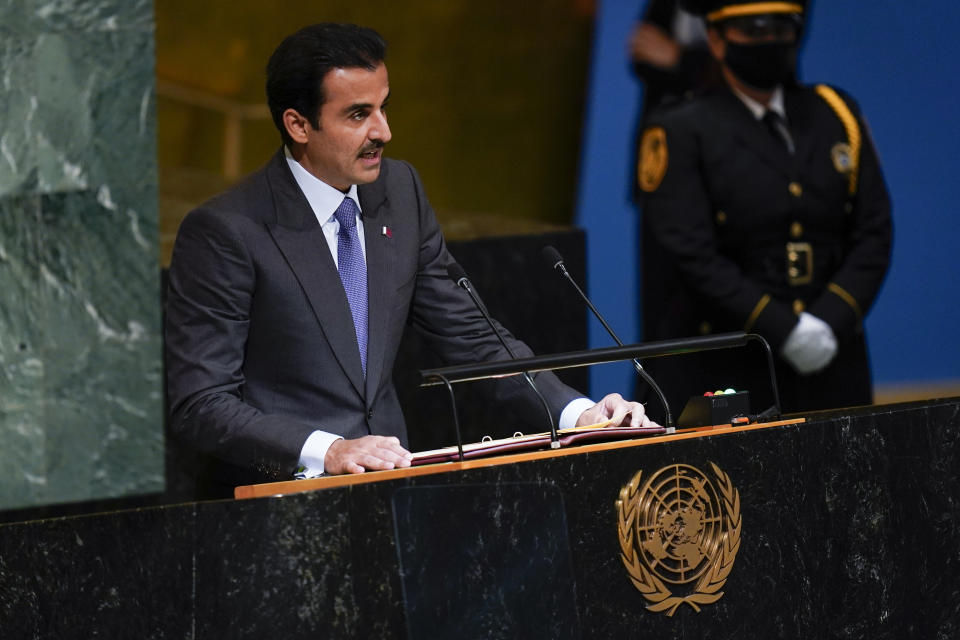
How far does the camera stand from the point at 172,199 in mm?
5965

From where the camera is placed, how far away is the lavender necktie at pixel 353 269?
126 inches

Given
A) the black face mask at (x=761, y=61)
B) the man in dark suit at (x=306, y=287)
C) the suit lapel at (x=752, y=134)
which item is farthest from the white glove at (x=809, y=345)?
the man in dark suit at (x=306, y=287)

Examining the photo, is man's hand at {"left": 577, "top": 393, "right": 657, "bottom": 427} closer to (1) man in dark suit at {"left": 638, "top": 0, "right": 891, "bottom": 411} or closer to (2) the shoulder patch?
(1) man in dark suit at {"left": 638, "top": 0, "right": 891, "bottom": 411}

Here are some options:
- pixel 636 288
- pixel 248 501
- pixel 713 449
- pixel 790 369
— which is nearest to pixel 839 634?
pixel 713 449

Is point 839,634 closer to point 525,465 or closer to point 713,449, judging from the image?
point 713,449

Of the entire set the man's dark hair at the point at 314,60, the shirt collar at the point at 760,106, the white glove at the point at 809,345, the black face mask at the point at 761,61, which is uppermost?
the black face mask at the point at 761,61

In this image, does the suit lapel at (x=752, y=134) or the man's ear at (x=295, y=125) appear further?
the suit lapel at (x=752, y=134)

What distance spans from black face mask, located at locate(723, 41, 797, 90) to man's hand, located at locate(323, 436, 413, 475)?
241 cm

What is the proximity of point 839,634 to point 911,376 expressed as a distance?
3.78 m

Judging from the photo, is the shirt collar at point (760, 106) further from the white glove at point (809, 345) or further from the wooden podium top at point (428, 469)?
the wooden podium top at point (428, 469)

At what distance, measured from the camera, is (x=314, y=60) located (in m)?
3.10

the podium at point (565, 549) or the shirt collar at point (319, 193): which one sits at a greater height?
the shirt collar at point (319, 193)

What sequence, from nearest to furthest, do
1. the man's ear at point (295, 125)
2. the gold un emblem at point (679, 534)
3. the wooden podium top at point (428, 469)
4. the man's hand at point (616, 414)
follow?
the wooden podium top at point (428, 469) < the gold un emblem at point (679, 534) < the man's hand at point (616, 414) < the man's ear at point (295, 125)

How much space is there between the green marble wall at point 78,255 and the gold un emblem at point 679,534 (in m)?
2.54
